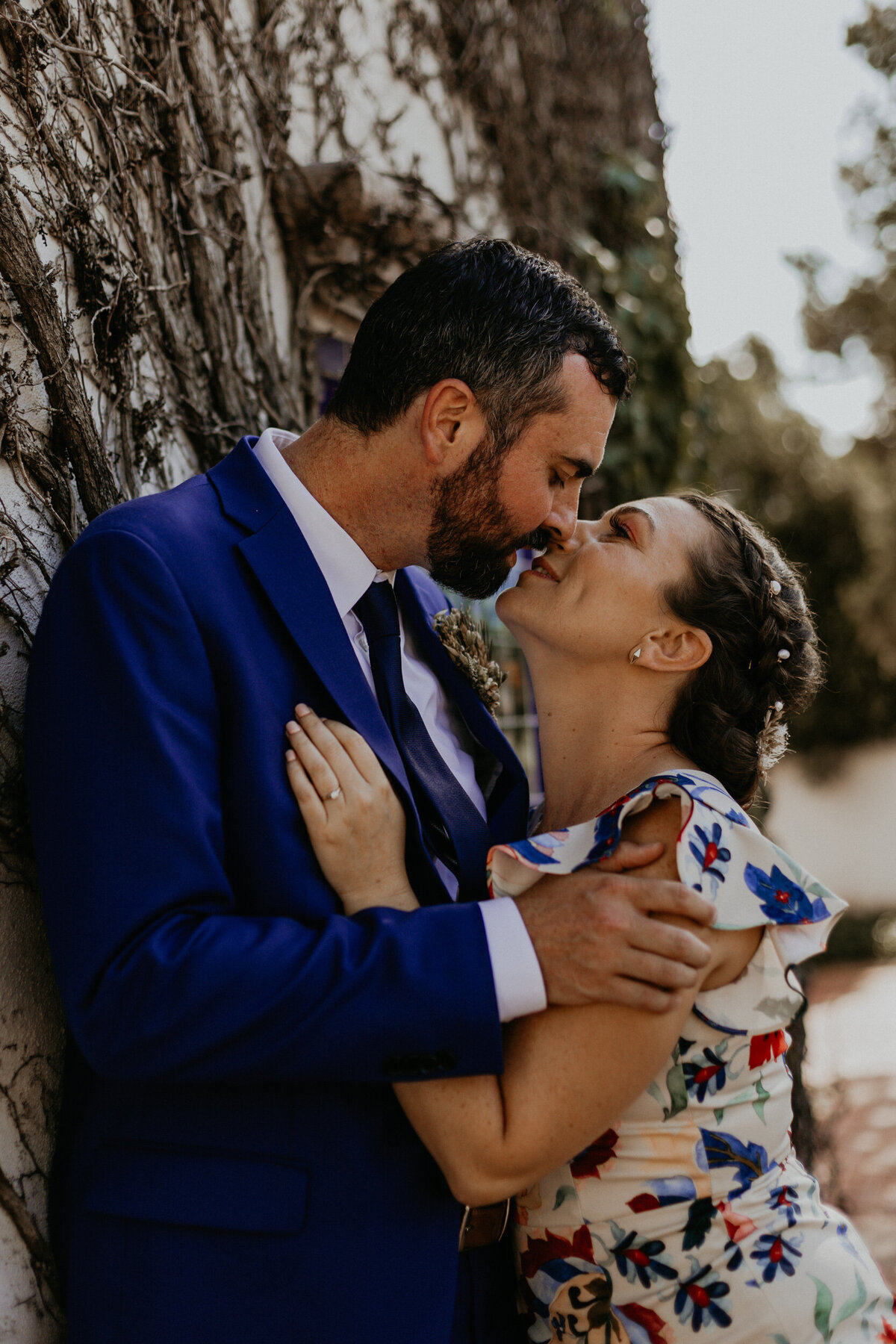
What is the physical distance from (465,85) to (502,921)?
4.30m

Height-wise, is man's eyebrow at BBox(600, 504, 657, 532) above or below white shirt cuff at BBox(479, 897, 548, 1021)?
above

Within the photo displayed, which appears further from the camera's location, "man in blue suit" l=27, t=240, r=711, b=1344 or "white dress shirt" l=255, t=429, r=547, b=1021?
"white dress shirt" l=255, t=429, r=547, b=1021

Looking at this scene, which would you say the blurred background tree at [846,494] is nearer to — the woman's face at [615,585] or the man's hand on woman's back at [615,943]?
the woman's face at [615,585]

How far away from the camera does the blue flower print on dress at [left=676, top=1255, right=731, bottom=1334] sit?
5.85 ft

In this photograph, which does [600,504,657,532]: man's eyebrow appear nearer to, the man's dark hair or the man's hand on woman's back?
the man's dark hair

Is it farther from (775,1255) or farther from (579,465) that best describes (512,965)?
(579,465)

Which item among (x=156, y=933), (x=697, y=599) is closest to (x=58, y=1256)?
(x=156, y=933)

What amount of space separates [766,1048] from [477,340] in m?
1.51

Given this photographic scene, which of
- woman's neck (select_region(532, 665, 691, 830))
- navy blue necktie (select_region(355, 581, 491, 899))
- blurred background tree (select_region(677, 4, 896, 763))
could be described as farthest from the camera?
blurred background tree (select_region(677, 4, 896, 763))

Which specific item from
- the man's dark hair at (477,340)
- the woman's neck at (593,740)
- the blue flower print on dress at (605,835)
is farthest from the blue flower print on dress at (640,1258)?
the man's dark hair at (477,340)

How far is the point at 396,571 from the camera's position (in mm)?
2396

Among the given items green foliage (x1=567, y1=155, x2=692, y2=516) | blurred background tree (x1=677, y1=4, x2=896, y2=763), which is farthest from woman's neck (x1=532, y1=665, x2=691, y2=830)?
blurred background tree (x1=677, y1=4, x2=896, y2=763)

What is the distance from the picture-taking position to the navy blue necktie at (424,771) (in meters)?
1.91

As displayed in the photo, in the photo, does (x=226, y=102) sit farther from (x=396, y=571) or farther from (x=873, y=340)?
(x=873, y=340)
